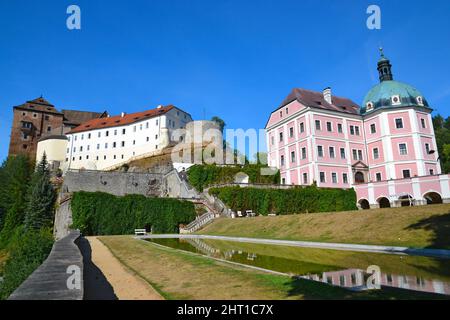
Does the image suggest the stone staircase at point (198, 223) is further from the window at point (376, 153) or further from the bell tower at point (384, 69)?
the bell tower at point (384, 69)

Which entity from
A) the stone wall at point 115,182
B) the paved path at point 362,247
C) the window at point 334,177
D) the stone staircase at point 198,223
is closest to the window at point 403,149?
the window at point 334,177

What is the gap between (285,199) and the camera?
37.1 metres

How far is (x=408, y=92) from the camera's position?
42625 mm

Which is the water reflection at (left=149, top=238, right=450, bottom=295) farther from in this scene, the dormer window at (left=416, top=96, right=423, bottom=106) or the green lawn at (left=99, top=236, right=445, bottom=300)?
the dormer window at (left=416, top=96, right=423, bottom=106)

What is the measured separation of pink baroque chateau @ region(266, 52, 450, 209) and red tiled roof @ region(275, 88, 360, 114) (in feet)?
0.61

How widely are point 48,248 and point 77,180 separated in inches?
1543

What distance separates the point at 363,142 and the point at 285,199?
56.0ft

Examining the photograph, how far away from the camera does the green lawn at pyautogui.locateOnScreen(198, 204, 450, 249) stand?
1452cm

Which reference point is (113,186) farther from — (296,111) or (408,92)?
(408,92)

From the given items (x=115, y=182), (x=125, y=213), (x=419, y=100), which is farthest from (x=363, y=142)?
(x=115, y=182)

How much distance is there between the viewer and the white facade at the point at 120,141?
243ft

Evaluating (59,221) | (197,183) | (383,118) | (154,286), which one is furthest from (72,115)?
(154,286)

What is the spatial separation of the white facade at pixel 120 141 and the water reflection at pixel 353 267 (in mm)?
61449

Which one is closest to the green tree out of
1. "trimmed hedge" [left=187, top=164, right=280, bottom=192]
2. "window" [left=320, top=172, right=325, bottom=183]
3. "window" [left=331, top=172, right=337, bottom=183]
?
"trimmed hedge" [left=187, top=164, right=280, bottom=192]
